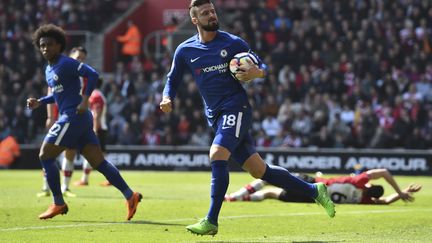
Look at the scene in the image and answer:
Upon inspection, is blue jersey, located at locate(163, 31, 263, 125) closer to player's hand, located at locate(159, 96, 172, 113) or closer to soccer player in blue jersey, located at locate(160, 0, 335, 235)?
Result: soccer player in blue jersey, located at locate(160, 0, 335, 235)

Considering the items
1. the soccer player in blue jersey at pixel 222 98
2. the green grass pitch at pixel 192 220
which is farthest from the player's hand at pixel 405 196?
the soccer player in blue jersey at pixel 222 98

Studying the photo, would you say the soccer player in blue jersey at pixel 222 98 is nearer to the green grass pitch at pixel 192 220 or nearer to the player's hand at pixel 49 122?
the green grass pitch at pixel 192 220

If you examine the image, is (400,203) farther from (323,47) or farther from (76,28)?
(76,28)

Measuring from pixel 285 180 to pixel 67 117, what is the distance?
132 inches

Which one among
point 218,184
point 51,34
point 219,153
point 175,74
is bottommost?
point 218,184

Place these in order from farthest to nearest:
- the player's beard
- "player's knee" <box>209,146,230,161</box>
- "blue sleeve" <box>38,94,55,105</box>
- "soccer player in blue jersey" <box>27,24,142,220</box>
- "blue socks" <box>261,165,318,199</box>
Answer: "blue sleeve" <box>38,94,55,105</box> < "soccer player in blue jersey" <box>27,24,142,220</box> < "blue socks" <box>261,165,318,199</box> < the player's beard < "player's knee" <box>209,146,230,161</box>

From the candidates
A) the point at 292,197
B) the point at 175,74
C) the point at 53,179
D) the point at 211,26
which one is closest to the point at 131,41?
the point at 292,197

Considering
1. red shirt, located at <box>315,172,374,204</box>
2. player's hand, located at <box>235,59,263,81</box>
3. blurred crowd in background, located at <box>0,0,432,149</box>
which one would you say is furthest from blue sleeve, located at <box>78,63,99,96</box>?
blurred crowd in background, located at <box>0,0,432,149</box>

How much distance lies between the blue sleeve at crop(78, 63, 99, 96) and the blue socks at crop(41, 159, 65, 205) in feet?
3.30

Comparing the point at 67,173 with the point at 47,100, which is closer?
the point at 47,100

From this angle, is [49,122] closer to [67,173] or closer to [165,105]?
[67,173]

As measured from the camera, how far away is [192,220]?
12.3m

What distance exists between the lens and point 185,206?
14422 millimetres

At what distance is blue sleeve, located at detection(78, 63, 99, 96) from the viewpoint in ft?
41.2
